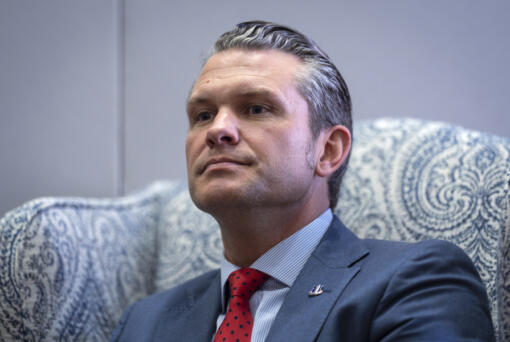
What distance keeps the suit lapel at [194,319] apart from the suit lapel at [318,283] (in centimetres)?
24

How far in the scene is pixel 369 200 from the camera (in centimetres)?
154

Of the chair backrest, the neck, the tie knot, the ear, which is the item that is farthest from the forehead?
the chair backrest

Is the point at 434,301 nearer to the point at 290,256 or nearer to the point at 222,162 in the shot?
the point at 290,256

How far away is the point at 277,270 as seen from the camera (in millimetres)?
1176

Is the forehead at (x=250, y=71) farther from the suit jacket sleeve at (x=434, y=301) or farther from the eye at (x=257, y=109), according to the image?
the suit jacket sleeve at (x=434, y=301)

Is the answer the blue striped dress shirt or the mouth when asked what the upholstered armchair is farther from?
the mouth

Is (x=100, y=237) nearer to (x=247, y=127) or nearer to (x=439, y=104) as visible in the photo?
(x=247, y=127)

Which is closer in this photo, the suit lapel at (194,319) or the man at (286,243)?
the man at (286,243)

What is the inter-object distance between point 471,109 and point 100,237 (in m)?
1.27

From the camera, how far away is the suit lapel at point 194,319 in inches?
48.2

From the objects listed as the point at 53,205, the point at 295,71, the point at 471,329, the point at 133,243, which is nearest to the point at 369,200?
the point at 295,71

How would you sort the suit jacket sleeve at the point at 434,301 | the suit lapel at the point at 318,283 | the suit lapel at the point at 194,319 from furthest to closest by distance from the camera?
1. the suit lapel at the point at 194,319
2. the suit lapel at the point at 318,283
3. the suit jacket sleeve at the point at 434,301

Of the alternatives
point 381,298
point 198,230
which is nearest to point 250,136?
point 381,298

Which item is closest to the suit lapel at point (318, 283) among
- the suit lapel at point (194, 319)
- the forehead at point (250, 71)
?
the suit lapel at point (194, 319)
